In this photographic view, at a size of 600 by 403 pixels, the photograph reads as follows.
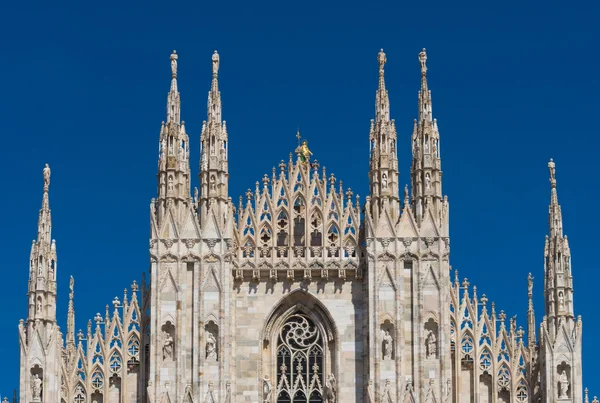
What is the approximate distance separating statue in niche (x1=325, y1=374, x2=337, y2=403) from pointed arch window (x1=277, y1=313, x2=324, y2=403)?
273 mm

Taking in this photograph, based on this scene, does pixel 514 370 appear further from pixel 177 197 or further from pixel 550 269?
pixel 177 197

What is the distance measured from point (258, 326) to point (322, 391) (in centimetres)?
224

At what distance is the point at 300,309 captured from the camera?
45.9m

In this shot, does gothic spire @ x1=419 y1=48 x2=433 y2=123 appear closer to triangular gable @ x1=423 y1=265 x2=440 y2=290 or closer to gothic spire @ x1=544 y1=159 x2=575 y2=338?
gothic spire @ x1=544 y1=159 x2=575 y2=338

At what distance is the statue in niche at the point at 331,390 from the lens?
1768 inches

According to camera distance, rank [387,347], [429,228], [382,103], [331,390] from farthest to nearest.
A: [382,103] → [429,228] → [331,390] → [387,347]

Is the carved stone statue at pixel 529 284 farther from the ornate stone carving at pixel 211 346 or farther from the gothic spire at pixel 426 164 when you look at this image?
the ornate stone carving at pixel 211 346

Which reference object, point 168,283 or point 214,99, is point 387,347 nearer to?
point 168,283

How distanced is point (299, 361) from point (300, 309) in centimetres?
131

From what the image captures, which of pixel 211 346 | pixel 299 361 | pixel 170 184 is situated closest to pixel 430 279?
pixel 299 361

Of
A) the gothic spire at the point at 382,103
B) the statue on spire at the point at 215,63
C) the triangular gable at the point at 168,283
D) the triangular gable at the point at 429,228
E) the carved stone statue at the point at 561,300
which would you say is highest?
the statue on spire at the point at 215,63

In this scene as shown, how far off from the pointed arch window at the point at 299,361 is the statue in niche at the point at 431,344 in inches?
105

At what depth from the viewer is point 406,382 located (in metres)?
44.3

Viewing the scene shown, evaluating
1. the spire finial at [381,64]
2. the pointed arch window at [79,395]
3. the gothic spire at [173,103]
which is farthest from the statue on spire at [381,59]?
the pointed arch window at [79,395]
